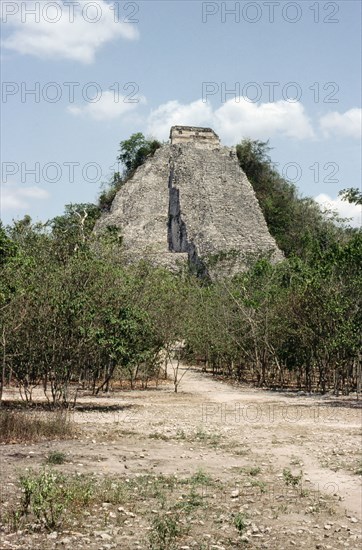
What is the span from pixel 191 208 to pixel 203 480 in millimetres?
64104

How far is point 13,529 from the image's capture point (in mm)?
→ 8836

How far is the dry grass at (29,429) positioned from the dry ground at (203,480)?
45 cm

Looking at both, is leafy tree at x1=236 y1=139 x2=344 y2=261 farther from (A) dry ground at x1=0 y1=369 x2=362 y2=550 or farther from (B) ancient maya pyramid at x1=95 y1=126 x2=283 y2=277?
(A) dry ground at x1=0 y1=369 x2=362 y2=550

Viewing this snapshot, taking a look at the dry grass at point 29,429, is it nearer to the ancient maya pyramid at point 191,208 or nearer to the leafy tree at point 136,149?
the ancient maya pyramid at point 191,208

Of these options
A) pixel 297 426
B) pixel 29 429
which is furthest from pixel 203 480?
pixel 297 426

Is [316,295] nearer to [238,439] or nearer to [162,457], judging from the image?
[238,439]

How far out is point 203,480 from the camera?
11602mm

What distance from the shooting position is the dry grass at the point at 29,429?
14523 millimetres

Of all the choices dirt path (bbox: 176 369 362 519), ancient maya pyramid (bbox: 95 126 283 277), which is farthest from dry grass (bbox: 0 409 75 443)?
ancient maya pyramid (bbox: 95 126 283 277)

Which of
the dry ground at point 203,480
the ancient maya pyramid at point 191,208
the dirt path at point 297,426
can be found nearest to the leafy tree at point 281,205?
the ancient maya pyramid at point 191,208

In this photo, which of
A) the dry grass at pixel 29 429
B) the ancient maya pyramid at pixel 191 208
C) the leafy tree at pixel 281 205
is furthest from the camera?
the leafy tree at pixel 281 205

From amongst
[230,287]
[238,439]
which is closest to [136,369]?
[230,287]

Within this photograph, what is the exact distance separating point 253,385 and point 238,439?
1717 centimetres

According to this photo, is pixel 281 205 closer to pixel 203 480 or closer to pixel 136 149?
pixel 136 149
